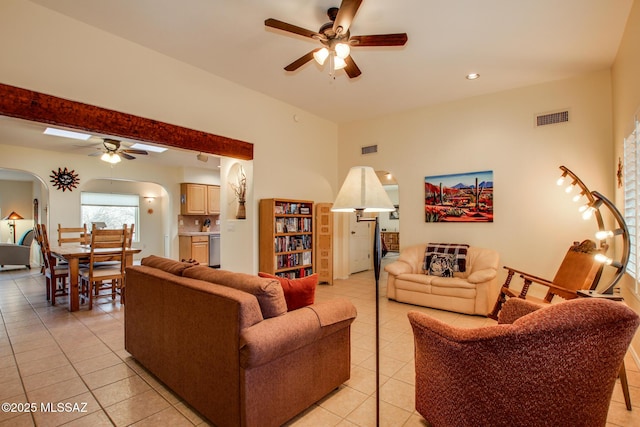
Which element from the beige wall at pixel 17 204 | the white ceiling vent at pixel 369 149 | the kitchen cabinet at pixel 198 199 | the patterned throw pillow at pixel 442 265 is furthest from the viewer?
the beige wall at pixel 17 204

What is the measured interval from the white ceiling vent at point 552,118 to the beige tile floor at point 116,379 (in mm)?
2873

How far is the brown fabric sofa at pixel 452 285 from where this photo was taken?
3.90 meters

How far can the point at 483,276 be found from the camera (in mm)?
3893

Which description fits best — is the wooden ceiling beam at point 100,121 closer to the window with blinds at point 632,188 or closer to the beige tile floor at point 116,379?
the beige tile floor at point 116,379

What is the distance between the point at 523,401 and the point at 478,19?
3.26m

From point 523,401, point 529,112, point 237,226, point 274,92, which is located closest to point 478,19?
point 529,112

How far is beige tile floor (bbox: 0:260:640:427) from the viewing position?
1954 millimetres

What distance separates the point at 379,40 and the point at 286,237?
3.25m

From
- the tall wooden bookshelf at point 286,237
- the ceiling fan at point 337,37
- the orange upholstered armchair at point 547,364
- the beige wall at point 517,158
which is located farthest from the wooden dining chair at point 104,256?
the orange upholstered armchair at point 547,364

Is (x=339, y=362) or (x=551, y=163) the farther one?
(x=551, y=163)

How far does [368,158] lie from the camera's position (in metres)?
5.98

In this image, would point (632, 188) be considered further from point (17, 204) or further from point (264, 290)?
point (17, 204)

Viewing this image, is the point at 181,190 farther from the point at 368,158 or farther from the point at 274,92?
the point at 368,158

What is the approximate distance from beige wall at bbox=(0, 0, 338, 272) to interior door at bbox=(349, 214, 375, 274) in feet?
3.65
